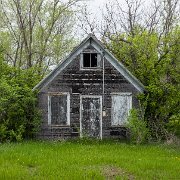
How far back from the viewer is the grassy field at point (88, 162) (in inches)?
510

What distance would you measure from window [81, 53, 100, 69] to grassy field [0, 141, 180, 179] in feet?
18.8

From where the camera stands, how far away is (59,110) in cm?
2306

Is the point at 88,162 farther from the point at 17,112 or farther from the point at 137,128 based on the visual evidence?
the point at 17,112

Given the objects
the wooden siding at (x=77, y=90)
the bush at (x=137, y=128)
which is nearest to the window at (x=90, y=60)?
the wooden siding at (x=77, y=90)

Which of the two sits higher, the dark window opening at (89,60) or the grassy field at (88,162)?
the dark window opening at (89,60)

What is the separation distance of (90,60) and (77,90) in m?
1.77

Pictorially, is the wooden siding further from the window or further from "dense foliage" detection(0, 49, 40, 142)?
"dense foliage" detection(0, 49, 40, 142)

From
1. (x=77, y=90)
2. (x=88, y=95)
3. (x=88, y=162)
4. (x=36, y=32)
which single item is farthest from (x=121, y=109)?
(x=36, y=32)

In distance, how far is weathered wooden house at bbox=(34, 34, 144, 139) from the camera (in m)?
23.0

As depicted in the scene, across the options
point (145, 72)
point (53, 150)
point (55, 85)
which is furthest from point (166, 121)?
point (53, 150)

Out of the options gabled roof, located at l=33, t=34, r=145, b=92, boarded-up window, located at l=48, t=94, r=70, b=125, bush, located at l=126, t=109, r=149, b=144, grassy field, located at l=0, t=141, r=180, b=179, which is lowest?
grassy field, located at l=0, t=141, r=180, b=179

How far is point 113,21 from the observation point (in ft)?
101

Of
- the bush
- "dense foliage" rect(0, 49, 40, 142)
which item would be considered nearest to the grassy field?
the bush

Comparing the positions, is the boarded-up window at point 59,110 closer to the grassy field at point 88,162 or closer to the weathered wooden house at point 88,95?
the weathered wooden house at point 88,95
